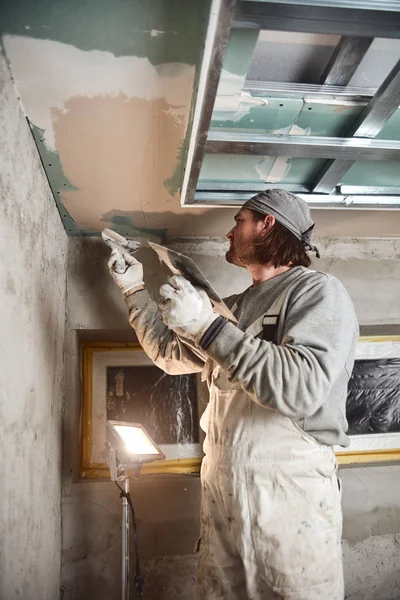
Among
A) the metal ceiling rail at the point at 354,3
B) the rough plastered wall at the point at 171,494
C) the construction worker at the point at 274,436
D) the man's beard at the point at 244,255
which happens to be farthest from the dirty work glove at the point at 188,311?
the rough plastered wall at the point at 171,494

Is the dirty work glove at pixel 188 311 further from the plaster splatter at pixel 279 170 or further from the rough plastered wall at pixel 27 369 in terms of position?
the plaster splatter at pixel 279 170

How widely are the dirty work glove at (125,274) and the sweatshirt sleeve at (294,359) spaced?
740mm

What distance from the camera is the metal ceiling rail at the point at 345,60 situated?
1.13m

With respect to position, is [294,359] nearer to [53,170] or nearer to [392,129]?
[392,129]

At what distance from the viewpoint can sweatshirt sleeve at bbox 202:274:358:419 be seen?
117 centimetres

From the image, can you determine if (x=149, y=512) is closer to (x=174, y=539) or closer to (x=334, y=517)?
(x=174, y=539)

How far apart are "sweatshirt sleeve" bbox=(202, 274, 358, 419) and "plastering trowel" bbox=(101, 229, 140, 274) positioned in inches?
30.9

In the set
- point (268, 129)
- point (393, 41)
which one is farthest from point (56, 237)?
point (393, 41)

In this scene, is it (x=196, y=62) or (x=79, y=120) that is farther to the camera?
(x=79, y=120)

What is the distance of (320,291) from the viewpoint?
1367 mm

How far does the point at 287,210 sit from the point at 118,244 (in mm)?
751

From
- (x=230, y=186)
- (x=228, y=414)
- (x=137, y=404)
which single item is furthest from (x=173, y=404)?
(x=230, y=186)

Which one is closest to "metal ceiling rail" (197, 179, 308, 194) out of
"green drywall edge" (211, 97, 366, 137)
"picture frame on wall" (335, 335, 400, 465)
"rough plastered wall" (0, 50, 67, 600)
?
"green drywall edge" (211, 97, 366, 137)

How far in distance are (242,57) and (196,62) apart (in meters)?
0.12
